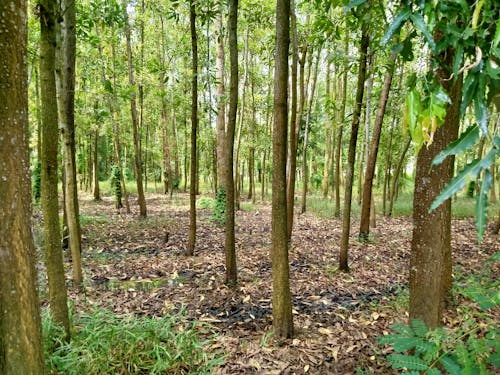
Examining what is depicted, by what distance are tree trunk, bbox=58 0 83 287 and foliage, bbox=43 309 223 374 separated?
4.24 ft

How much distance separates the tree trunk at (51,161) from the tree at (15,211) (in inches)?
55.9

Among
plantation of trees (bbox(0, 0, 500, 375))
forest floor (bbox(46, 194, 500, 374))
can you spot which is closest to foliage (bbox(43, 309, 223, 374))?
plantation of trees (bbox(0, 0, 500, 375))

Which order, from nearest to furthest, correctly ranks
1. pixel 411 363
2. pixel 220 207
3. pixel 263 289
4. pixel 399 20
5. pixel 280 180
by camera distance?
pixel 399 20
pixel 411 363
pixel 280 180
pixel 263 289
pixel 220 207

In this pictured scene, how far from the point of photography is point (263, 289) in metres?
5.16

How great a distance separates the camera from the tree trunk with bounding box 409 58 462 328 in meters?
2.53

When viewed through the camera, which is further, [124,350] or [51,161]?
[124,350]

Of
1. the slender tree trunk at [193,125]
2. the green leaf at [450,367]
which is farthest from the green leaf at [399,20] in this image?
the slender tree trunk at [193,125]

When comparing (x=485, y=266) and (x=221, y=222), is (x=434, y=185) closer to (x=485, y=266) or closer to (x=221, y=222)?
(x=485, y=266)

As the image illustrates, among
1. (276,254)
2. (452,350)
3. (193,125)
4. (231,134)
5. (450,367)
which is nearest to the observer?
(450,367)

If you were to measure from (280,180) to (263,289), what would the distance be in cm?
226

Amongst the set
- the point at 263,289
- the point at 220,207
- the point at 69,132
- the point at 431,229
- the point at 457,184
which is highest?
the point at 69,132

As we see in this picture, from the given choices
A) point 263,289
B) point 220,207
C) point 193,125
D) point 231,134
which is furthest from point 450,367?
point 220,207

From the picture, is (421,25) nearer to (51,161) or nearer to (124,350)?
(51,161)

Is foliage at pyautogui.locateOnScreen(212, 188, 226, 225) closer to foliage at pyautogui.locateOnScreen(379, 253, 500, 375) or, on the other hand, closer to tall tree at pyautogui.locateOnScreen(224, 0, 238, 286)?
tall tree at pyautogui.locateOnScreen(224, 0, 238, 286)
